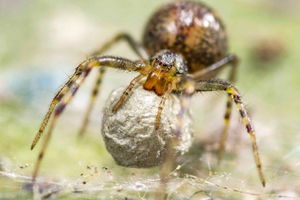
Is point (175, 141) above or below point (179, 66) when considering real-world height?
below

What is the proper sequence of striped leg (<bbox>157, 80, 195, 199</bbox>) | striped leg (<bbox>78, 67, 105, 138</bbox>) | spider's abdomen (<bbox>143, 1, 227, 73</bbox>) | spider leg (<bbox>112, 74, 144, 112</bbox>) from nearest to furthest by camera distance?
striped leg (<bbox>157, 80, 195, 199</bbox>) → spider leg (<bbox>112, 74, 144, 112</bbox>) → striped leg (<bbox>78, 67, 105, 138</bbox>) → spider's abdomen (<bbox>143, 1, 227, 73</bbox>)

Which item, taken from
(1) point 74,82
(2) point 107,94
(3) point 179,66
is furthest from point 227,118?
(2) point 107,94

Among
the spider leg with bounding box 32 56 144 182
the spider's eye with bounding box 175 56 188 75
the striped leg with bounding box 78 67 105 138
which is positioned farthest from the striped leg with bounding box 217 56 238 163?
the striped leg with bounding box 78 67 105 138

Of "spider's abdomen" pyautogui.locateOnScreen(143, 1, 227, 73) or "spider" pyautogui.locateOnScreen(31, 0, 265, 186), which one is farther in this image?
"spider's abdomen" pyautogui.locateOnScreen(143, 1, 227, 73)

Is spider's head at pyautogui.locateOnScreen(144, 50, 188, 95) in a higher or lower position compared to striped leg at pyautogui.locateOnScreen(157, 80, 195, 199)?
higher

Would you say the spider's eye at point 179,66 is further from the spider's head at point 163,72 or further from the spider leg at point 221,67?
the spider leg at point 221,67

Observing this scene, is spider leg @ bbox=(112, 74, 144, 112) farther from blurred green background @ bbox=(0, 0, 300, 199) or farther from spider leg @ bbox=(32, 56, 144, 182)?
blurred green background @ bbox=(0, 0, 300, 199)

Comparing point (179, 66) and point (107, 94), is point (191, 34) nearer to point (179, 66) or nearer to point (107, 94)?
point (179, 66)

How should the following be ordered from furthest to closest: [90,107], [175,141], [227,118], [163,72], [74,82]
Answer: [90,107] < [227,118] < [163,72] < [74,82] < [175,141]
